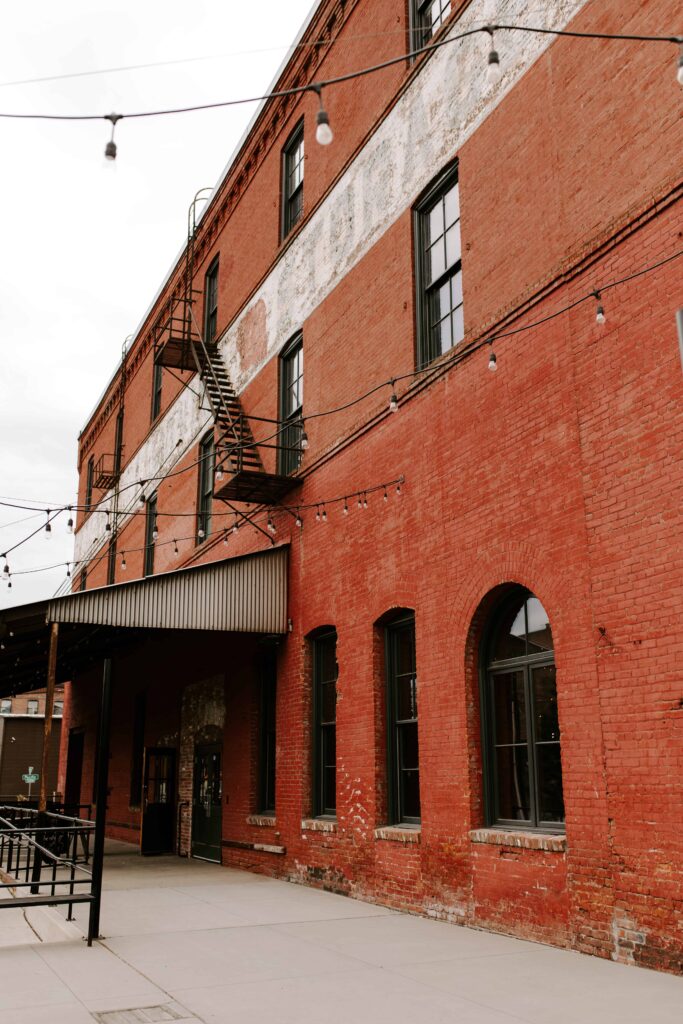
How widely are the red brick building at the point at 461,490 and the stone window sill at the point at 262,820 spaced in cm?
6

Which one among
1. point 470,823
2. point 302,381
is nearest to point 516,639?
point 470,823

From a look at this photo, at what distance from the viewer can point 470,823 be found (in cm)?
938

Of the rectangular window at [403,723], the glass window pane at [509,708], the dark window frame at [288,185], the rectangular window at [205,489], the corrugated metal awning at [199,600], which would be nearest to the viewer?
the glass window pane at [509,708]

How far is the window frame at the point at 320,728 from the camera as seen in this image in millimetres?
13156

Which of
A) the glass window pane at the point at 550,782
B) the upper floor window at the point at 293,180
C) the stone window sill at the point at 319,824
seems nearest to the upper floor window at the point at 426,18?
the upper floor window at the point at 293,180

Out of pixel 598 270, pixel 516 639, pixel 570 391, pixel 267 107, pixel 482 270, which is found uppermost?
pixel 267 107

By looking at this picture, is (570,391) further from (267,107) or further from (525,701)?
(267,107)

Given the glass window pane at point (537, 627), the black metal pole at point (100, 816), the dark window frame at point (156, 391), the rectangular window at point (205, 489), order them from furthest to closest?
the dark window frame at point (156, 391)
the rectangular window at point (205, 489)
the glass window pane at point (537, 627)
the black metal pole at point (100, 816)

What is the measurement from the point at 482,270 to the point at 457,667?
456 centimetres

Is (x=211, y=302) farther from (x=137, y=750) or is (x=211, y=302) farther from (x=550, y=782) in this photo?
(x=550, y=782)

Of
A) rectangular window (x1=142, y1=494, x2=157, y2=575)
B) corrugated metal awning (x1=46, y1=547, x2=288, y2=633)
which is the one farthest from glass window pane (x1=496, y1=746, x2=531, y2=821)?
rectangular window (x1=142, y1=494, x2=157, y2=575)

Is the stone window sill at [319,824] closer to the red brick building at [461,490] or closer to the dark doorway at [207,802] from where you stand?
the red brick building at [461,490]

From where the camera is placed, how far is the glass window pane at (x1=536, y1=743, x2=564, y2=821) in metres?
8.64

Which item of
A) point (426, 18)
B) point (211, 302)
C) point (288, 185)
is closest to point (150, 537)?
point (211, 302)
